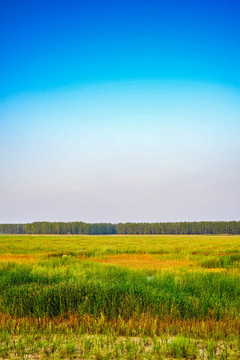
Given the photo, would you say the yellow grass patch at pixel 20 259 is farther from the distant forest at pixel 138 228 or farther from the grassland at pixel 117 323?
the distant forest at pixel 138 228

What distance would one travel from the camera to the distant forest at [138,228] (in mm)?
156625

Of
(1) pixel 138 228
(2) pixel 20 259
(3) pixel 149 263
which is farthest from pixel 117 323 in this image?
(1) pixel 138 228

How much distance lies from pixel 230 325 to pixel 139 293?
2.54 m

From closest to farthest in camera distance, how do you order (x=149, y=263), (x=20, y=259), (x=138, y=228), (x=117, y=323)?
(x=117, y=323)
(x=149, y=263)
(x=20, y=259)
(x=138, y=228)

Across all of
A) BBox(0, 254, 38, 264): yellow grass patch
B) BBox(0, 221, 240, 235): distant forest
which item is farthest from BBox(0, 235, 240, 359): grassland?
BBox(0, 221, 240, 235): distant forest

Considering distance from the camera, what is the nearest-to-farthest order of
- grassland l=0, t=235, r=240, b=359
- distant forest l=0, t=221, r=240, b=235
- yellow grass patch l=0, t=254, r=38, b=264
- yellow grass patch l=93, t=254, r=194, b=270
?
grassland l=0, t=235, r=240, b=359 → yellow grass patch l=93, t=254, r=194, b=270 → yellow grass patch l=0, t=254, r=38, b=264 → distant forest l=0, t=221, r=240, b=235

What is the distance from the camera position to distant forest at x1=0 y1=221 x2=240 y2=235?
6166 inches

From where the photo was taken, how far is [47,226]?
164 m

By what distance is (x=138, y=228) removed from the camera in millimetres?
170000

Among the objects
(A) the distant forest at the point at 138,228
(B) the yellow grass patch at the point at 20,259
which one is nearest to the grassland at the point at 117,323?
(B) the yellow grass patch at the point at 20,259

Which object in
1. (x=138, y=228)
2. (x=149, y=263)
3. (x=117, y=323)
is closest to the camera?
(x=117, y=323)

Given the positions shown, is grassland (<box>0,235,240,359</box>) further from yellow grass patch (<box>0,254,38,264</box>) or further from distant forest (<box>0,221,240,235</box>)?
distant forest (<box>0,221,240,235</box>)

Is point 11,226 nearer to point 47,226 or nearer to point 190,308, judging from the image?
point 47,226

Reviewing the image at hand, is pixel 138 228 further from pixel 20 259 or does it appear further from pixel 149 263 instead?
pixel 149 263
